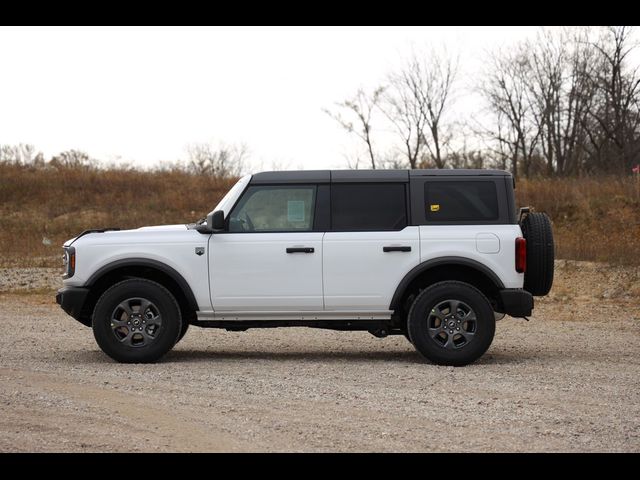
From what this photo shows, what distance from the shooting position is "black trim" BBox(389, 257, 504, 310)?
35.0ft

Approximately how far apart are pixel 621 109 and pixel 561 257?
69.9 feet

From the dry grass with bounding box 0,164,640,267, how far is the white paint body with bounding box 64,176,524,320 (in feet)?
46.3

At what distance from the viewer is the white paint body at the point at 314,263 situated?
421 inches

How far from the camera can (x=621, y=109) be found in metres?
43.3

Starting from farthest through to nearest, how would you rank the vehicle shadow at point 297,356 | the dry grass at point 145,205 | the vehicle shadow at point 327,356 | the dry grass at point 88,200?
1. the dry grass at point 88,200
2. the dry grass at point 145,205
3. the vehicle shadow at point 297,356
4. the vehicle shadow at point 327,356

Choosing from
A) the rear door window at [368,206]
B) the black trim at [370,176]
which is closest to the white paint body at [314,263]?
the rear door window at [368,206]

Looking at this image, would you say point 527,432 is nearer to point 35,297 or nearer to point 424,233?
point 424,233

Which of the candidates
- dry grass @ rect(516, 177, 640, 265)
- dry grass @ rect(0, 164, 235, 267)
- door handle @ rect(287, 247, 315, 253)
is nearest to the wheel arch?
door handle @ rect(287, 247, 315, 253)

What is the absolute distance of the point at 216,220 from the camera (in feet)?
35.0

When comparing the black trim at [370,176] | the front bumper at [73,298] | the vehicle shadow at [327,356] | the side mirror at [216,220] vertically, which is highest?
the black trim at [370,176]

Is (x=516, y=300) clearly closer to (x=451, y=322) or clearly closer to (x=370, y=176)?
(x=451, y=322)

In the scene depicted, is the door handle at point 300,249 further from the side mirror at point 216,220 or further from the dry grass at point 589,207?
the dry grass at point 589,207

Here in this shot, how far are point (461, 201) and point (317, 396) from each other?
9.96 feet

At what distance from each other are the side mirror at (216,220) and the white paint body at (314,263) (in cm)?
13
